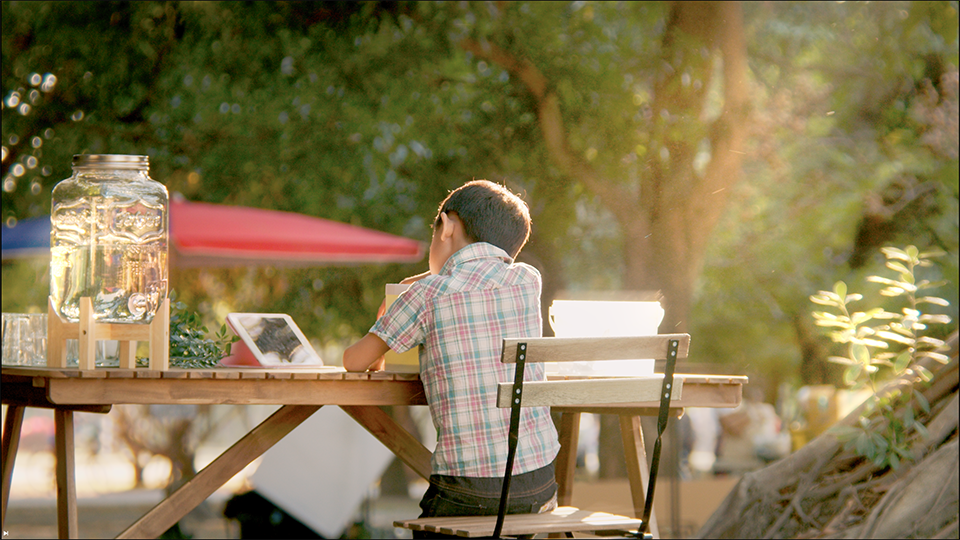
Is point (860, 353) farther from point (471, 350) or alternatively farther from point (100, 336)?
point (100, 336)

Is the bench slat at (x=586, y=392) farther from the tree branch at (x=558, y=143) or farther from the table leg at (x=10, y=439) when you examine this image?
the tree branch at (x=558, y=143)

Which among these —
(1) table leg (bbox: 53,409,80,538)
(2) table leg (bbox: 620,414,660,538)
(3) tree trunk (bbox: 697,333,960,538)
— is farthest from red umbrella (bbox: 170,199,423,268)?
(2) table leg (bbox: 620,414,660,538)

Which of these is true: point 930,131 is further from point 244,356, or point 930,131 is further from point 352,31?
point 244,356

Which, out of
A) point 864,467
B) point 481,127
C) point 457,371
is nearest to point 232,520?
point 481,127

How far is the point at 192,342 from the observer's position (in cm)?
201

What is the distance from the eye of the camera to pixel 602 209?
4957 millimetres

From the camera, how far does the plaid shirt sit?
181cm

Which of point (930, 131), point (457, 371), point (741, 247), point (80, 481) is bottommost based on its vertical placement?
point (80, 481)

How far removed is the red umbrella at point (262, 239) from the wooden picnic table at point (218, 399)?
6.86 ft

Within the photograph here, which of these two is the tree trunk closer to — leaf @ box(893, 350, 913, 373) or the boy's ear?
leaf @ box(893, 350, 913, 373)

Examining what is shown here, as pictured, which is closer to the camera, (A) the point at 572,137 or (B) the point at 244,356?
(B) the point at 244,356

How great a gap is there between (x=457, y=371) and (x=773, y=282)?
4860 millimetres

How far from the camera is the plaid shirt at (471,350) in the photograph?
1.81 metres

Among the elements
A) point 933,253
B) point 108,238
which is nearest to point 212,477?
point 108,238
